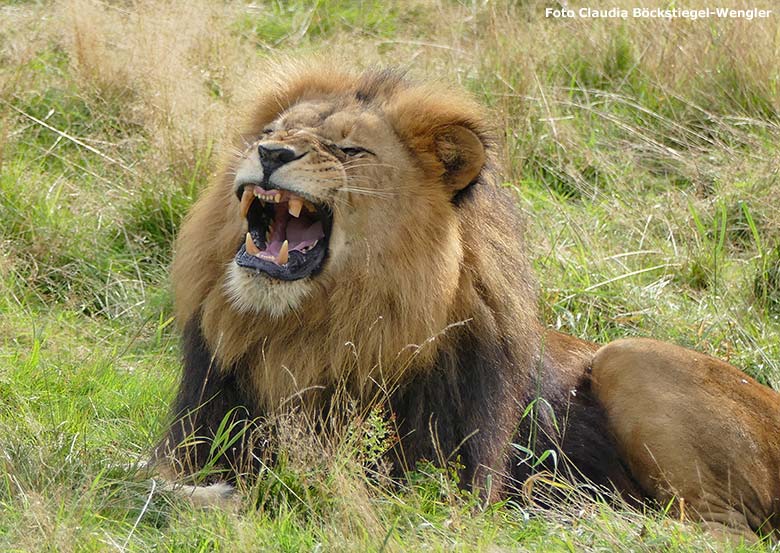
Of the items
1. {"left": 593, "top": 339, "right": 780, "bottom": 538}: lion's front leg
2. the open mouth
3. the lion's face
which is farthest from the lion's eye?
{"left": 593, "top": 339, "right": 780, "bottom": 538}: lion's front leg

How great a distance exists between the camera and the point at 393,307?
420cm

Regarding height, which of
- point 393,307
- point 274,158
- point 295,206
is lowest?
point 393,307

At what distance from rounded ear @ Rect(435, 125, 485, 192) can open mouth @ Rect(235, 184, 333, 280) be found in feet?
1.47

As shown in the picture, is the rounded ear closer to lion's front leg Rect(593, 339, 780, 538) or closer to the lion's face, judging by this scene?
the lion's face

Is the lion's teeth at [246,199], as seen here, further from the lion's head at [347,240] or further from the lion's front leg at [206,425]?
the lion's front leg at [206,425]

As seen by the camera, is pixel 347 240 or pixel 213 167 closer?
pixel 347 240

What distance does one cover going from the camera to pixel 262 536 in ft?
12.1

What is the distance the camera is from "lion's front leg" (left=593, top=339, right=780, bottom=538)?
468cm

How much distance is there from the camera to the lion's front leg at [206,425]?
4.24 m

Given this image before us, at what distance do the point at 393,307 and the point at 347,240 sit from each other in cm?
26

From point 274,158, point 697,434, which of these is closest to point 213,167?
point 274,158

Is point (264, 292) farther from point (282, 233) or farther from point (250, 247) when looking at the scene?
point (282, 233)

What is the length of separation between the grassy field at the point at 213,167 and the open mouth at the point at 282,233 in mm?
570

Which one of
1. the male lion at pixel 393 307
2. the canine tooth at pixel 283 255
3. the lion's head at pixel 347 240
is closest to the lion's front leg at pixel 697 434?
the male lion at pixel 393 307
